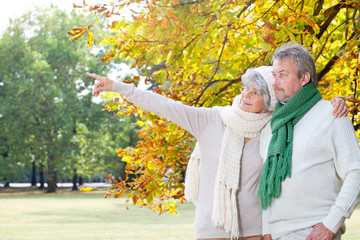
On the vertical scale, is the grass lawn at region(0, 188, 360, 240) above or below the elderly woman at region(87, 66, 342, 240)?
→ below

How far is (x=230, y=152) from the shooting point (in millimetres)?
2844

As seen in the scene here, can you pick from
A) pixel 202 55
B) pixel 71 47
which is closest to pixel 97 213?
pixel 202 55

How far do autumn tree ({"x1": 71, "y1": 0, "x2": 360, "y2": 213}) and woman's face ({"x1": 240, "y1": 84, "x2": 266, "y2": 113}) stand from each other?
3.09 ft

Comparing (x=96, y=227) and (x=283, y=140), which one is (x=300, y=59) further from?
(x=96, y=227)

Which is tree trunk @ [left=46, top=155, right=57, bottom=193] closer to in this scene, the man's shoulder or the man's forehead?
the man's forehead

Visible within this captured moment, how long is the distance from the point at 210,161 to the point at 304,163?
2.08 feet

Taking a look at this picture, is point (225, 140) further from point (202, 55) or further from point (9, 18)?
point (9, 18)

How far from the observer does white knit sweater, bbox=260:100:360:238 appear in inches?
92.7

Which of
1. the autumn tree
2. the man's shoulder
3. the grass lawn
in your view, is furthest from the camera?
the grass lawn

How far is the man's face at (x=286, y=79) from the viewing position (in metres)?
2.60

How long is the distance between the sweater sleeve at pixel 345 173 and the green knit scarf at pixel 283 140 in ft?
0.73

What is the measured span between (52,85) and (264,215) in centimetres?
3642

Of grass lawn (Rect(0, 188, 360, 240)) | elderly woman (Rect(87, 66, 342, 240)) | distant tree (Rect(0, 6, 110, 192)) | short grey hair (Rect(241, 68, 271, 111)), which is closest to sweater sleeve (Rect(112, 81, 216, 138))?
elderly woman (Rect(87, 66, 342, 240))

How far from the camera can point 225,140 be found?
286cm
